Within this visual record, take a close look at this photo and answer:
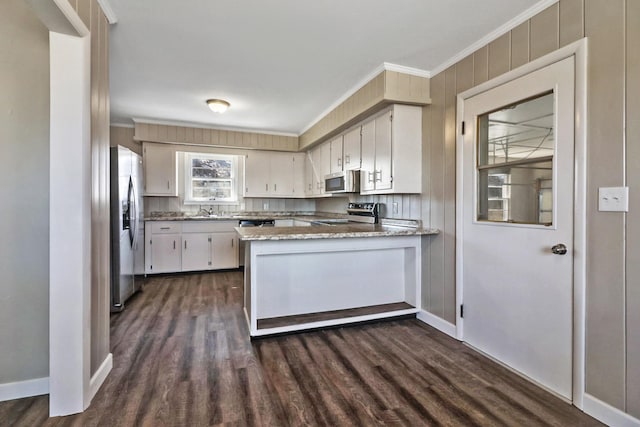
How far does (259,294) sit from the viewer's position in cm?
278

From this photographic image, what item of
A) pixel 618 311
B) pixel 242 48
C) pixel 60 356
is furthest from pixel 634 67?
pixel 60 356

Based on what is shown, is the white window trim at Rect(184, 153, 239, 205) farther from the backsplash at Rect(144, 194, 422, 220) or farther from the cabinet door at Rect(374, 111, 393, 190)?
the cabinet door at Rect(374, 111, 393, 190)

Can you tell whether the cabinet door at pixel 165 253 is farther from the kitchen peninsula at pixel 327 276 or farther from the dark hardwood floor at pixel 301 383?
the kitchen peninsula at pixel 327 276

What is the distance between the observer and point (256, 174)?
5.52 meters

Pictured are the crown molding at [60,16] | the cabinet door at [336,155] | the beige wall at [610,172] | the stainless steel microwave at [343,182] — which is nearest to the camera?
the crown molding at [60,16]

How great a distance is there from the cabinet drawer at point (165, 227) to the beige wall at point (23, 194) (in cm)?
296

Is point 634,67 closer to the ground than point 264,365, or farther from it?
farther from it

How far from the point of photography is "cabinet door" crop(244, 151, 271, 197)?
17.9 feet

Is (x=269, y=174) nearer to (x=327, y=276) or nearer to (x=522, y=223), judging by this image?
(x=327, y=276)

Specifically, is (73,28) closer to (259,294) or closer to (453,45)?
(259,294)

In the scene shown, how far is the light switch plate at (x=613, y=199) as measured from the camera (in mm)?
1530

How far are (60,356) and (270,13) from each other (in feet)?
7.86

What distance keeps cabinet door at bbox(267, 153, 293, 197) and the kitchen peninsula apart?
9.25 feet

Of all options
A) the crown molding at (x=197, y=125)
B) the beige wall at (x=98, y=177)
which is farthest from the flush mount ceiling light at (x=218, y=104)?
the beige wall at (x=98, y=177)
